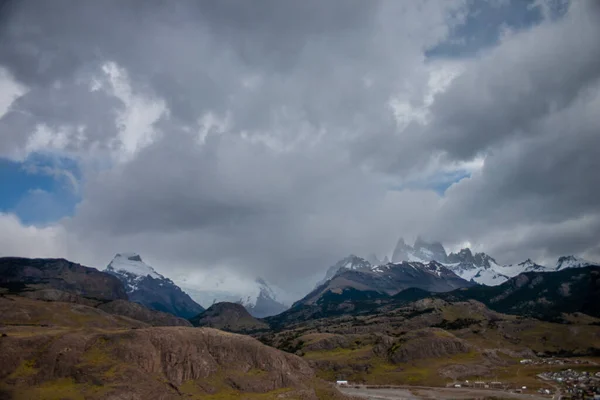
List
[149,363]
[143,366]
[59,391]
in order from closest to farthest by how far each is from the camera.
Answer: [59,391]
[143,366]
[149,363]

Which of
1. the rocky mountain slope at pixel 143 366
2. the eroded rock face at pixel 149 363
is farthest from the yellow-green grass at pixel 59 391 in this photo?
the eroded rock face at pixel 149 363

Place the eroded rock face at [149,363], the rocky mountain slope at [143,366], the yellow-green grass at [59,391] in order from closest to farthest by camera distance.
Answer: the yellow-green grass at [59,391]
the rocky mountain slope at [143,366]
the eroded rock face at [149,363]

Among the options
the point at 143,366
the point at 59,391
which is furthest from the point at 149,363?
the point at 59,391

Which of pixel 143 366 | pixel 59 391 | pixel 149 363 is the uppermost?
pixel 149 363

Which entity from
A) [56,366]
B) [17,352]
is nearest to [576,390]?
[56,366]

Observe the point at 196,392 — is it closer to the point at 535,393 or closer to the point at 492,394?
the point at 492,394

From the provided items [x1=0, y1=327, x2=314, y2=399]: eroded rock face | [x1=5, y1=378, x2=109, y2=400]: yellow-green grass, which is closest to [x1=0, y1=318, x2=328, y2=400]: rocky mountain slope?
[x1=0, y1=327, x2=314, y2=399]: eroded rock face

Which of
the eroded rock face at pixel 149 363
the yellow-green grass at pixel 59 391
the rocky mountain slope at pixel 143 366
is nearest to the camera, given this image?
the yellow-green grass at pixel 59 391

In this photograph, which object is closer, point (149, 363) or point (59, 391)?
point (59, 391)

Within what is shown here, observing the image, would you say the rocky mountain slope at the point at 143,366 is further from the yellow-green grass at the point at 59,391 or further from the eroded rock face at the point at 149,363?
the yellow-green grass at the point at 59,391

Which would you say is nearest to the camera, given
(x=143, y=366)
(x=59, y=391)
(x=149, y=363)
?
(x=59, y=391)

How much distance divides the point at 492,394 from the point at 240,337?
10698 cm

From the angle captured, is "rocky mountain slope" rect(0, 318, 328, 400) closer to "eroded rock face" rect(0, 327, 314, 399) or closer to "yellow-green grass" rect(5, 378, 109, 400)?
"eroded rock face" rect(0, 327, 314, 399)

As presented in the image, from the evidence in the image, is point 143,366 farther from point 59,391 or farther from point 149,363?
point 59,391
